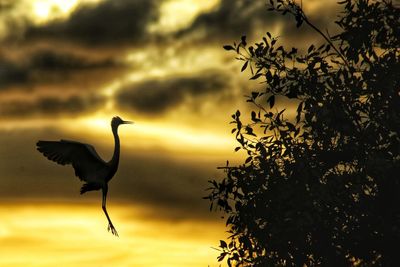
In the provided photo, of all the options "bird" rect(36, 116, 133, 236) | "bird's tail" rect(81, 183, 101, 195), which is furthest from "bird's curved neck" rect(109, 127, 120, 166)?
"bird's tail" rect(81, 183, 101, 195)

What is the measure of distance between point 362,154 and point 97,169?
7.18 meters

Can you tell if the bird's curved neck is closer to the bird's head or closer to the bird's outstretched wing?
the bird's head

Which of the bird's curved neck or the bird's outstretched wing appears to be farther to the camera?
the bird's outstretched wing

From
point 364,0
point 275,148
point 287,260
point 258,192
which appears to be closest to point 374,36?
point 364,0

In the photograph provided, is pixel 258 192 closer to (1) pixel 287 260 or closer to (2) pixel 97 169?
(1) pixel 287 260

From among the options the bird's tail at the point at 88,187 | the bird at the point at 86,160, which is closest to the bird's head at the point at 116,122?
the bird at the point at 86,160

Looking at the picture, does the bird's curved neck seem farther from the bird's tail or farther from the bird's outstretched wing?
the bird's tail

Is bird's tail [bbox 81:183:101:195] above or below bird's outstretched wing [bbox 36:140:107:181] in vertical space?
below

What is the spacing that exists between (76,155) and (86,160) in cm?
36

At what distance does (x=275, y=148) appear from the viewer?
1895 centimetres

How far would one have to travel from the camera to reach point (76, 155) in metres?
20.4

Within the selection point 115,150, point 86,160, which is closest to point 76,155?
point 86,160

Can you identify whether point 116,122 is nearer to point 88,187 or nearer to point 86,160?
point 86,160

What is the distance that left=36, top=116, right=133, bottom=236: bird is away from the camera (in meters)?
20.1
